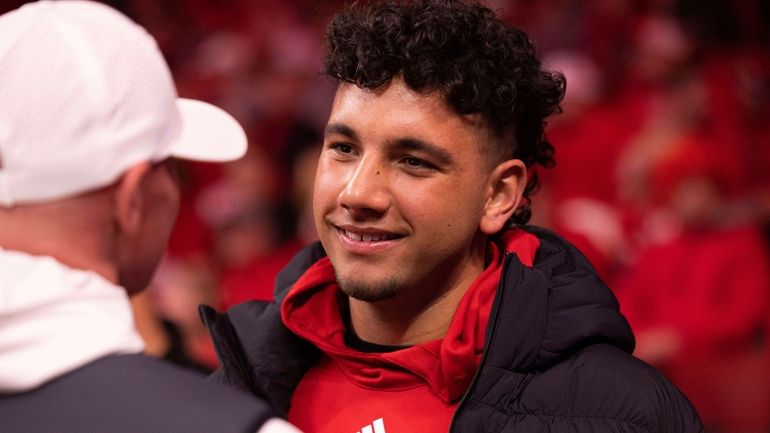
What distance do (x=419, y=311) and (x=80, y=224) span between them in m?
0.83

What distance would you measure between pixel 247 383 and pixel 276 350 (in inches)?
3.7

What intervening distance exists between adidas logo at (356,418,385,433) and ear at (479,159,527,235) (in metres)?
0.38

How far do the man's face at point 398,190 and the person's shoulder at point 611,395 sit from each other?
0.28 metres

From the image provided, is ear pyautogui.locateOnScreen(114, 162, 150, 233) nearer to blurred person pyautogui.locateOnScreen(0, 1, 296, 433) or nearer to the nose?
blurred person pyautogui.locateOnScreen(0, 1, 296, 433)

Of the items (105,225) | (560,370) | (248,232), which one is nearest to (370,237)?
(560,370)

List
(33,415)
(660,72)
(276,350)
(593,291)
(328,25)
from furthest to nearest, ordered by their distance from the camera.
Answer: (660,72), (328,25), (276,350), (593,291), (33,415)

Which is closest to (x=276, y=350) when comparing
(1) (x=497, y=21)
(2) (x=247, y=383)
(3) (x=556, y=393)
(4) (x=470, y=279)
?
(2) (x=247, y=383)

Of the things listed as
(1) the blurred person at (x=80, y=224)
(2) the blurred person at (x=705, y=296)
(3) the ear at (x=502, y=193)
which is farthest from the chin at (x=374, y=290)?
(2) the blurred person at (x=705, y=296)

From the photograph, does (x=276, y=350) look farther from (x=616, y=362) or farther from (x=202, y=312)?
(x=616, y=362)

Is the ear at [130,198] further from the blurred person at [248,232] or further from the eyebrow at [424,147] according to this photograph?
the blurred person at [248,232]

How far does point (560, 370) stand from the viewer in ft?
5.24

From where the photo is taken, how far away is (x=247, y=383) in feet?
5.80

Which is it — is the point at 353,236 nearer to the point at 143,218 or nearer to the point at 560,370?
the point at 560,370

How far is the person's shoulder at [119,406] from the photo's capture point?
38.6 inches
